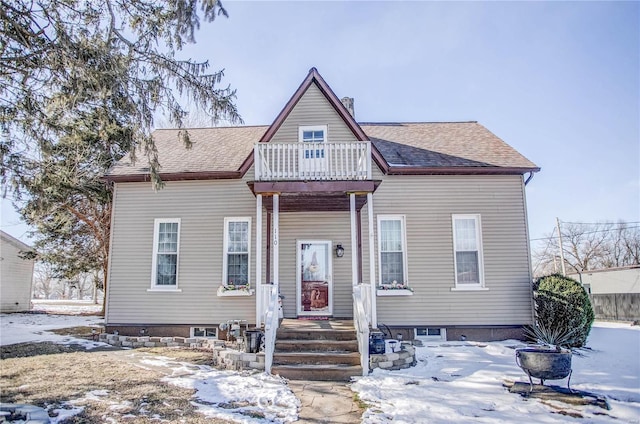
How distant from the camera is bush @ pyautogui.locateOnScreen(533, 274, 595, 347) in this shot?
354 inches

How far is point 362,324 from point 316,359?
42.0 inches

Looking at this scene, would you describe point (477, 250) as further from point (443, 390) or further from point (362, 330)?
point (443, 390)

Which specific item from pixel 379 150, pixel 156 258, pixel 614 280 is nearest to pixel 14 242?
pixel 156 258

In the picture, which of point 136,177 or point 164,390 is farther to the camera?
point 136,177

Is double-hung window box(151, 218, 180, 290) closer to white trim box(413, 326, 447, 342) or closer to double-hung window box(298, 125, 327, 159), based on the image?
double-hung window box(298, 125, 327, 159)

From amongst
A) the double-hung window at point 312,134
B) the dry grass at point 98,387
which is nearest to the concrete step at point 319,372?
the dry grass at point 98,387

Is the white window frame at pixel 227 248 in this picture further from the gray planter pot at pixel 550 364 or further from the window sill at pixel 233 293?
the gray planter pot at pixel 550 364

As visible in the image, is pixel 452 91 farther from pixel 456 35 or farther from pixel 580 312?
pixel 580 312

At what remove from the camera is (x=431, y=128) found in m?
12.9

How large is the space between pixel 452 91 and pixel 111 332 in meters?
12.2

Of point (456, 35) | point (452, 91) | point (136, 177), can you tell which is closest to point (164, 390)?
point (136, 177)

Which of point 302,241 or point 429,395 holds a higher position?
point 302,241

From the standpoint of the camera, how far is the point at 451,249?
10172 millimetres

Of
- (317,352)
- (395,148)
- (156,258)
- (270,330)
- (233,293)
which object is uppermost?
(395,148)
